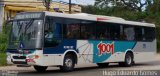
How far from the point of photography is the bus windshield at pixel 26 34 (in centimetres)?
1967

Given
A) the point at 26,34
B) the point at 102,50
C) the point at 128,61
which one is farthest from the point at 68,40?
the point at 128,61

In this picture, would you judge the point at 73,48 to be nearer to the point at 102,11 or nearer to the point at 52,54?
the point at 52,54

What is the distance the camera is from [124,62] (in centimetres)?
2641

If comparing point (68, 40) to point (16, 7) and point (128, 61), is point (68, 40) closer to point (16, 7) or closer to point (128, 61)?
point (128, 61)

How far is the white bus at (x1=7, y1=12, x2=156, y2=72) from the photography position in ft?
64.9

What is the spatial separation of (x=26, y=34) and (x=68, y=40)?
7.47ft

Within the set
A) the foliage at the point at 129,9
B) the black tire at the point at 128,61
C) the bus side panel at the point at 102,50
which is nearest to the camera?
the bus side panel at the point at 102,50

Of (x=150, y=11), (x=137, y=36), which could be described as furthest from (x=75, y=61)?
(x=150, y=11)

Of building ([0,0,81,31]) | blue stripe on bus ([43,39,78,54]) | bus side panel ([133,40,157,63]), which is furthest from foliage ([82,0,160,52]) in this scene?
blue stripe on bus ([43,39,78,54])

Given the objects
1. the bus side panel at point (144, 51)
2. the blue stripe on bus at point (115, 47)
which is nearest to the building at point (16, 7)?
the bus side panel at point (144, 51)

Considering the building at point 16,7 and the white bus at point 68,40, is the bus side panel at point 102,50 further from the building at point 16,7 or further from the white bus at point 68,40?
the building at point 16,7

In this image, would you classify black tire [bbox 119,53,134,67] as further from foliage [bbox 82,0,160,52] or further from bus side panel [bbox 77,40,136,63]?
foliage [bbox 82,0,160,52]

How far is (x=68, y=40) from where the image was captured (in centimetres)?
2127

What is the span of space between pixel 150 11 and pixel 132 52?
39436 mm
